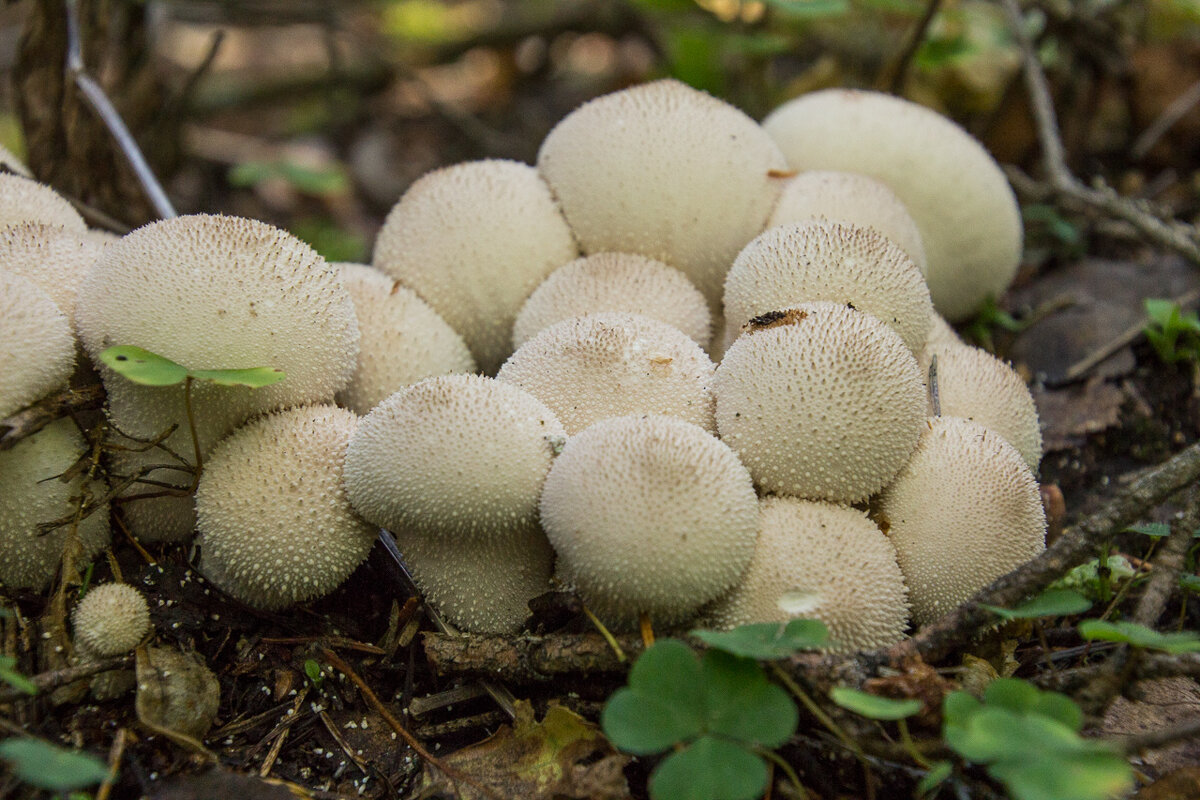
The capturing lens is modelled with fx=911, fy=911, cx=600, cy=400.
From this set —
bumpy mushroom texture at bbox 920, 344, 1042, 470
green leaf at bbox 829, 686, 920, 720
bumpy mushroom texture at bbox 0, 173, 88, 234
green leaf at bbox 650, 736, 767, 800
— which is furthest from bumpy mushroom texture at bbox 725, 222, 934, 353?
bumpy mushroom texture at bbox 0, 173, 88, 234

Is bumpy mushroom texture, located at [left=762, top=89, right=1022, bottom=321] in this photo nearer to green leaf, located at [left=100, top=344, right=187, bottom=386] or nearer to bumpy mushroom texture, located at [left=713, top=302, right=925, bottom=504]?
bumpy mushroom texture, located at [left=713, top=302, right=925, bottom=504]

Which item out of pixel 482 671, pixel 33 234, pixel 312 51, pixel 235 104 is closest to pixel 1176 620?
pixel 482 671

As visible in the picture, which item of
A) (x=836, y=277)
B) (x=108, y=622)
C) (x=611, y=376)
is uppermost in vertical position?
(x=836, y=277)

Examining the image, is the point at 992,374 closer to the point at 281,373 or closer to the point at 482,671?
the point at 482,671

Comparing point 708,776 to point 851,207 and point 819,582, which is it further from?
point 851,207

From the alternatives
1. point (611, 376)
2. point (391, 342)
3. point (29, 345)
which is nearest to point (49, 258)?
point (29, 345)
